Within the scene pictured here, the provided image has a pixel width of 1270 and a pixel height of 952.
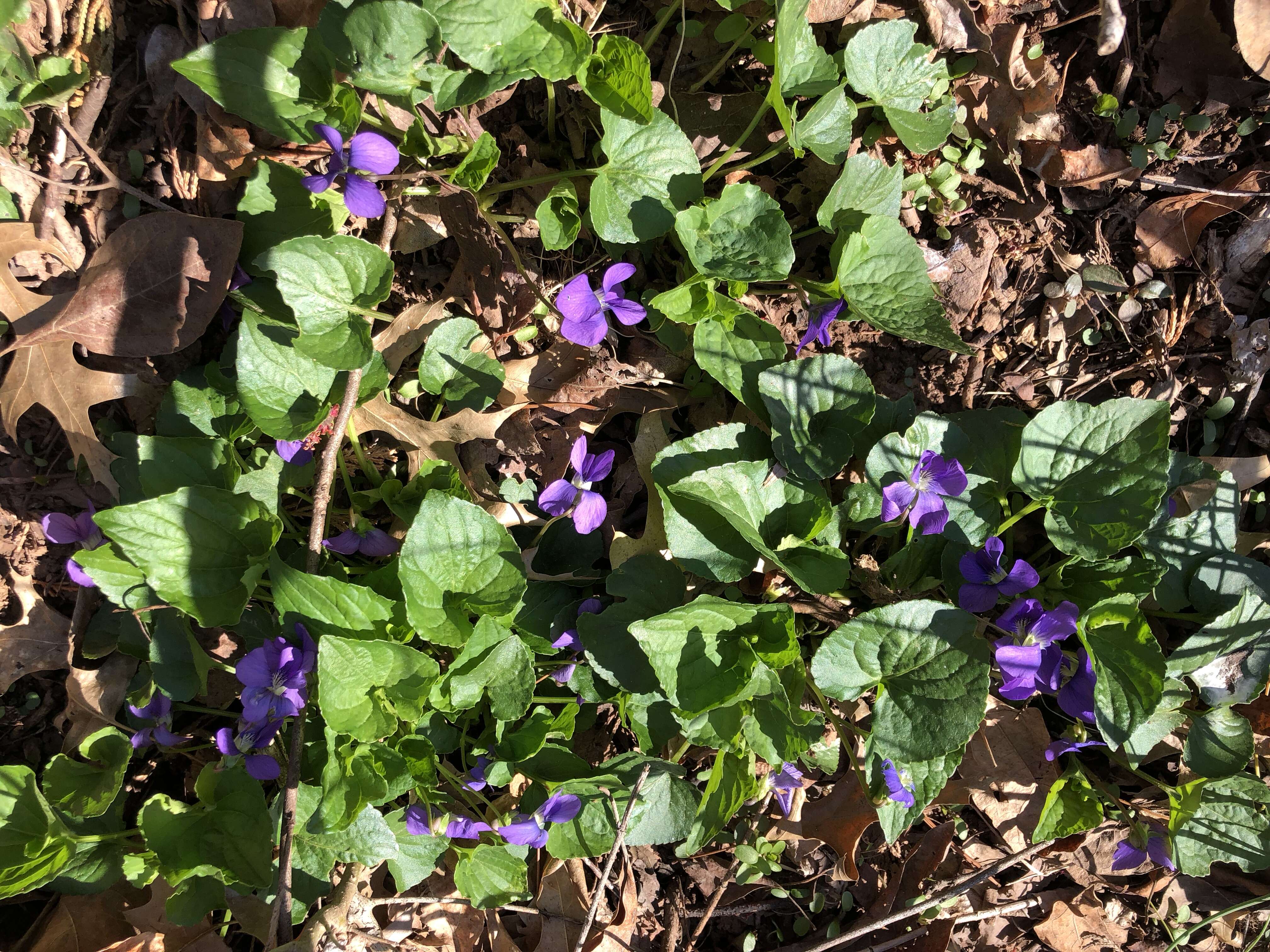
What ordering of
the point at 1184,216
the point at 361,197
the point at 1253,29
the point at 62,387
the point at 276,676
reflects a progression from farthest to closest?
the point at 1184,216 < the point at 1253,29 < the point at 62,387 < the point at 361,197 < the point at 276,676

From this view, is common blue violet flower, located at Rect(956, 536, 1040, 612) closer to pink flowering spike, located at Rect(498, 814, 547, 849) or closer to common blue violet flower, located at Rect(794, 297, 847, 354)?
common blue violet flower, located at Rect(794, 297, 847, 354)

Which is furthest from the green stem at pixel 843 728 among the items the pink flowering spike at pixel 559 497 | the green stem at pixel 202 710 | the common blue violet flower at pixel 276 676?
the green stem at pixel 202 710

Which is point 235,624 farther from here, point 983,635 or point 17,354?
point 983,635

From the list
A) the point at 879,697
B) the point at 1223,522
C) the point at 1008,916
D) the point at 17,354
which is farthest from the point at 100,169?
the point at 1008,916

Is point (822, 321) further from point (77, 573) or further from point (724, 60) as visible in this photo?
point (77, 573)

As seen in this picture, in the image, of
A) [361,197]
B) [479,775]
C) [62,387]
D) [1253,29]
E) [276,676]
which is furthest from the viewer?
[1253,29]

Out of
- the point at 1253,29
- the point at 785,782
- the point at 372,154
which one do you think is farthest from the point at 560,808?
the point at 1253,29

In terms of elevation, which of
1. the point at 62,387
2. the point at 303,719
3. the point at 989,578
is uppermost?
the point at 62,387

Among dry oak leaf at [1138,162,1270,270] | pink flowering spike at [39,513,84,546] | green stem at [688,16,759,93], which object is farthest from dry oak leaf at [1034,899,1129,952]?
pink flowering spike at [39,513,84,546]
